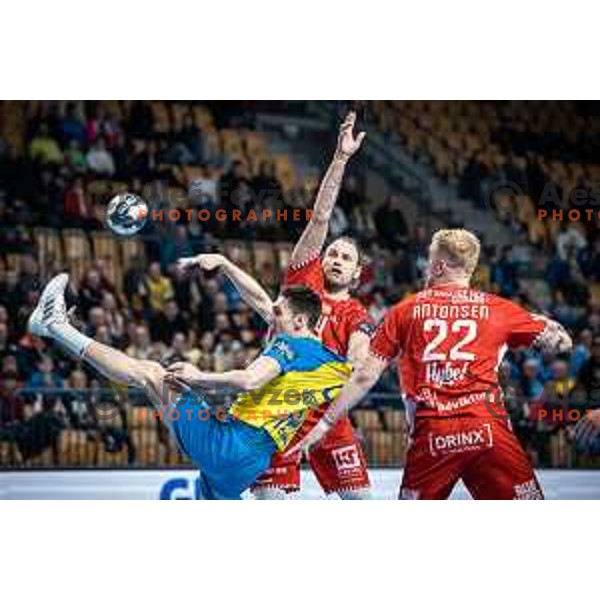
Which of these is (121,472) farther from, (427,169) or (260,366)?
(427,169)

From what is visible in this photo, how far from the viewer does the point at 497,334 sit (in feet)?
35.6

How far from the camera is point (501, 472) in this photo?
10703 millimetres

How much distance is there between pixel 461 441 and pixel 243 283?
1957 mm

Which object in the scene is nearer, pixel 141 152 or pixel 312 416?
pixel 312 416

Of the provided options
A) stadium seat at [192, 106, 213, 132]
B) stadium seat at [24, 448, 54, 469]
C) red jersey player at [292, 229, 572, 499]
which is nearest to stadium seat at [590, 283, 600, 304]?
red jersey player at [292, 229, 572, 499]

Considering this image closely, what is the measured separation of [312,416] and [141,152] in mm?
2724

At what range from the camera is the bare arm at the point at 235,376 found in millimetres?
10914

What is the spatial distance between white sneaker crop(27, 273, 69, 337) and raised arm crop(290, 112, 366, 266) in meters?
1.67

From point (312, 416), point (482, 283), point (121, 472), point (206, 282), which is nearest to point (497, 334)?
point (482, 283)

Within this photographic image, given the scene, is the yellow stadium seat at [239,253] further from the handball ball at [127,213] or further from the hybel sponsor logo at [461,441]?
the hybel sponsor logo at [461,441]

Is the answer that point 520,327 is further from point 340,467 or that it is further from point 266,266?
point 266,266

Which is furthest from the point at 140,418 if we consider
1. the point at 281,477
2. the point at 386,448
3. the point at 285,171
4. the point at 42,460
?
the point at 285,171

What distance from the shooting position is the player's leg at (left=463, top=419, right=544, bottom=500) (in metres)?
10.6
